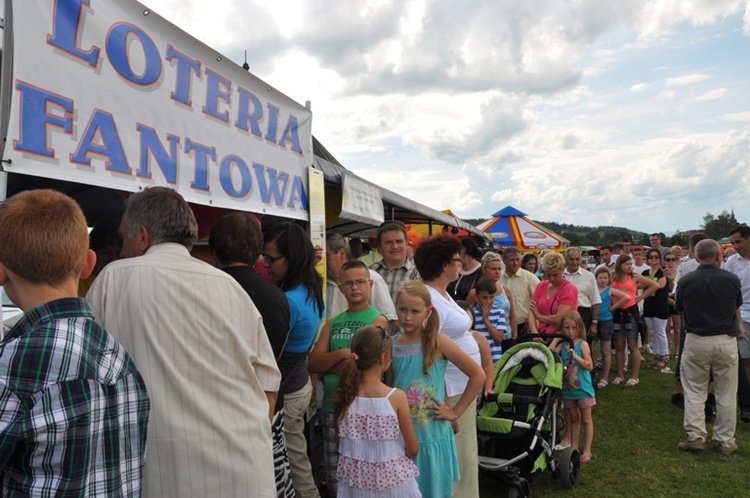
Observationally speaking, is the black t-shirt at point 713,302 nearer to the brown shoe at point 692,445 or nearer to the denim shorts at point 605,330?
the brown shoe at point 692,445

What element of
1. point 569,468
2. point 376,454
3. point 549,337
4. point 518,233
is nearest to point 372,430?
point 376,454

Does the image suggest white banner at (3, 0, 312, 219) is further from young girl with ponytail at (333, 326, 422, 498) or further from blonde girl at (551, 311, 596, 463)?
blonde girl at (551, 311, 596, 463)

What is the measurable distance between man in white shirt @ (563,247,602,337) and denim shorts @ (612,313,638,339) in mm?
945

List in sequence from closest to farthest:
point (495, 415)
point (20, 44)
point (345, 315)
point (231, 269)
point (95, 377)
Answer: point (95, 377) < point (20, 44) < point (231, 269) < point (345, 315) < point (495, 415)

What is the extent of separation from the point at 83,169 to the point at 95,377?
1.29 m

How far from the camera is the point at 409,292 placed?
3064 mm

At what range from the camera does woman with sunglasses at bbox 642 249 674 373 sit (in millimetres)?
8859

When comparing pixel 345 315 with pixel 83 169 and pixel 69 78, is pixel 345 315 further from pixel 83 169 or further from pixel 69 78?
pixel 69 78

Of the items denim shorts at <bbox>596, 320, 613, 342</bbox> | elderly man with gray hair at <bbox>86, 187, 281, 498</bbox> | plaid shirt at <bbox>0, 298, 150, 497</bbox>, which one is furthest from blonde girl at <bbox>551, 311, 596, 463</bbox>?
plaid shirt at <bbox>0, 298, 150, 497</bbox>

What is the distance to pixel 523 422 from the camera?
4.20 metres

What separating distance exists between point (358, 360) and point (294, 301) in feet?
1.53

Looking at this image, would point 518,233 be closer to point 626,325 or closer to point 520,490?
point 626,325

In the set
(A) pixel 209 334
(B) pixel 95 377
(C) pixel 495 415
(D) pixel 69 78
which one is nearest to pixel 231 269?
(A) pixel 209 334

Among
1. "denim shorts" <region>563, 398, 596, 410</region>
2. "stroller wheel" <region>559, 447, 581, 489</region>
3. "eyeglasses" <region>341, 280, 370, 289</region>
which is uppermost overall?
"eyeglasses" <region>341, 280, 370, 289</region>
